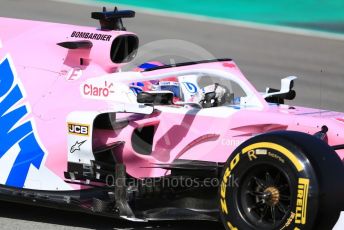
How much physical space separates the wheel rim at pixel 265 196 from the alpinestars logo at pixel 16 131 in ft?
6.30

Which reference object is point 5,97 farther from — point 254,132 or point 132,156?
point 254,132

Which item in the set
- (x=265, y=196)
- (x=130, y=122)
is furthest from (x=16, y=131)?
(x=265, y=196)

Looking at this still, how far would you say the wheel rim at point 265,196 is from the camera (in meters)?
5.04

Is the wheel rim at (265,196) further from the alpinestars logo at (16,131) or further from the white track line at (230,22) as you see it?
the white track line at (230,22)

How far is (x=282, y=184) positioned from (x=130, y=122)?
151cm

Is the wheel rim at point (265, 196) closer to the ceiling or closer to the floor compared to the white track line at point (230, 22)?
closer to the floor

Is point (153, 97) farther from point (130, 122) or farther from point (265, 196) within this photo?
point (265, 196)

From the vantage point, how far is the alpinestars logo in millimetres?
6328

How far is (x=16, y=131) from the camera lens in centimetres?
641

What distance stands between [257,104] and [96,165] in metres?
1.33

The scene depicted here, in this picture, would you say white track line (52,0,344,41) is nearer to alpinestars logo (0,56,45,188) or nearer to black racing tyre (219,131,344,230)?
alpinestars logo (0,56,45,188)

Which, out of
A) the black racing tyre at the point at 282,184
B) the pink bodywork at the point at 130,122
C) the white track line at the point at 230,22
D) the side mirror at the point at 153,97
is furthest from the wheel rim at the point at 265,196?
the white track line at the point at 230,22

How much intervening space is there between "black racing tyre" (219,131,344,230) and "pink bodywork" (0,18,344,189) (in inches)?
21.4

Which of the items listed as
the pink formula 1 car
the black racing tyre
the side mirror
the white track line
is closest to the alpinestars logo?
the pink formula 1 car
